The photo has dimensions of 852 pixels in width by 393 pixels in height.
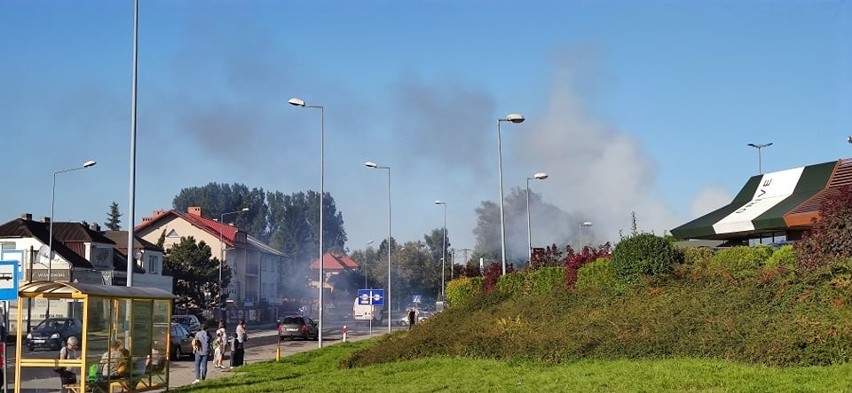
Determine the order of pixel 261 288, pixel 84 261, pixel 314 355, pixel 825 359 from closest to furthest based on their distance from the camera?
pixel 825 359
pixel 314 355
pixel 84 261
pixel 261 288

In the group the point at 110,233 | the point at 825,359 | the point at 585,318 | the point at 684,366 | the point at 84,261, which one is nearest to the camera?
the point at 825,359

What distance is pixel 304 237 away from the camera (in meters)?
162

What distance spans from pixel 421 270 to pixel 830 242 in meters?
92.4

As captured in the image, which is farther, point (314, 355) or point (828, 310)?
point (314, 355)

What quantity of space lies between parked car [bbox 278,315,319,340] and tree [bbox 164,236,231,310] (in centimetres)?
2776

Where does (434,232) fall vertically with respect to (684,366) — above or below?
above

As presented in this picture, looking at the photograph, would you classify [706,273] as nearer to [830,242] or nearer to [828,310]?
[830,242]

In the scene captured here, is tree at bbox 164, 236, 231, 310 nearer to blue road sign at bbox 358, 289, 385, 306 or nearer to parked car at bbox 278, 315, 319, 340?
parked car at bbox 278, 315, 319, 340

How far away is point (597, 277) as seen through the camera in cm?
2792

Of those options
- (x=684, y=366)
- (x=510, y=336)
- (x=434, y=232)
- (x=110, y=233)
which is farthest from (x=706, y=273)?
(x=434, y=232)

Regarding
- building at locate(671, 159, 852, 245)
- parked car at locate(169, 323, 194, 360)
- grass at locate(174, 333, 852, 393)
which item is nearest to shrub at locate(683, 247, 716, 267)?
building at locate(671, 159, 852, 245)

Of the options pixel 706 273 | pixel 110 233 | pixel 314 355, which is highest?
pixel 110 233

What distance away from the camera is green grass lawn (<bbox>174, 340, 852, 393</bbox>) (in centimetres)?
1452

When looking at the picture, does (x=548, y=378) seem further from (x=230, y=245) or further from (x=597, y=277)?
(x=230, y=245)
